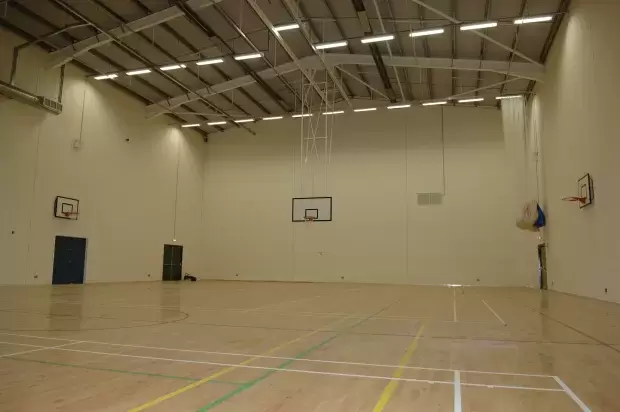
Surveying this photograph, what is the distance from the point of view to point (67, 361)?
388cm

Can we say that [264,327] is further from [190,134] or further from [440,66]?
[190,134]

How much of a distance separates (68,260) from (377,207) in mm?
14807

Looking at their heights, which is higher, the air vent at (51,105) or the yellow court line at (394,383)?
the air vent at (51,105)

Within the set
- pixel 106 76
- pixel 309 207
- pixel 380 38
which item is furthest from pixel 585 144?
pixel 106 76

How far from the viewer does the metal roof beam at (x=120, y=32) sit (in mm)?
14180

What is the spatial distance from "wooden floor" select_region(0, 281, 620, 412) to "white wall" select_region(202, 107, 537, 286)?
→ 15268 millimetres

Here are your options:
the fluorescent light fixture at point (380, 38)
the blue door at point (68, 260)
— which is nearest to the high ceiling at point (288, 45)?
the fluorescent light fixture at point (380, 38)

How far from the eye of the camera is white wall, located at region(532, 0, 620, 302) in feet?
35.1

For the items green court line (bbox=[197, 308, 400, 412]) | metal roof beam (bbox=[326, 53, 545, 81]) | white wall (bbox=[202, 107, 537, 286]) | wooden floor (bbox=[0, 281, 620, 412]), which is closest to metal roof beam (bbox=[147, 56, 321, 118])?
metal roof beam (bbox=[326, 53, 545, 81])

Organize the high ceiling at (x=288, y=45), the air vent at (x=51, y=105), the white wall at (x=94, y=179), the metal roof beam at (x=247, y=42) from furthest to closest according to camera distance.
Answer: the air vent at (x=51, y=105) < the white wall at (x=94, y=179) < the metal roof beam at (x=247, y=42) < the high ceiling at (x=288, y=45)

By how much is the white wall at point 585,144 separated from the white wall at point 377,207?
16.3ft

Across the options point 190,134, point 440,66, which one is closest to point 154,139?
point 190,134

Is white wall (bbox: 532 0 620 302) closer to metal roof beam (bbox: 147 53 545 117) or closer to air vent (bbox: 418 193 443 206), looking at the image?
metal roof beam (bbox: 147 53 545 117)

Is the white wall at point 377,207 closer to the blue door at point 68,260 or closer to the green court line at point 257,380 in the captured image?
the blue door at point 68,260
